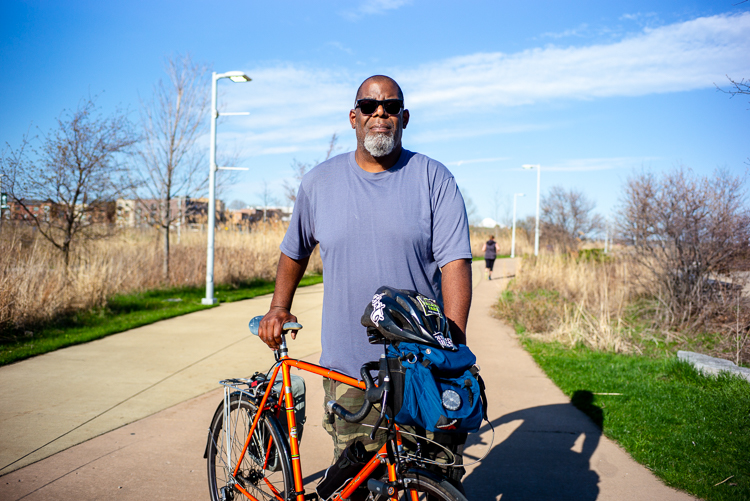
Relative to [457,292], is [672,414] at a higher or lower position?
lower

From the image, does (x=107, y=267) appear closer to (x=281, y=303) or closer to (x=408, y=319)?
(x=281, y=303)

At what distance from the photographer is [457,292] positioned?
7.65 ft

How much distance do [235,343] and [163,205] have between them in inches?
305

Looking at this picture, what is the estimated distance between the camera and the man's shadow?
12.6ft

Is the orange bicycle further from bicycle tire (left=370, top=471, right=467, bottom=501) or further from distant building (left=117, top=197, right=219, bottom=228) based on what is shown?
distant building (left=117, top=197, right=219, bottom=228)

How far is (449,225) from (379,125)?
55 cm

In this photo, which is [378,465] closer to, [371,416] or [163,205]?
[371,416]

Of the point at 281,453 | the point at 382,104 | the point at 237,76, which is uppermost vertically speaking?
the point at 237,76

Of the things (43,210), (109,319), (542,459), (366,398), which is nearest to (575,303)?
(542,459)

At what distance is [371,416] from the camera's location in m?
2.46

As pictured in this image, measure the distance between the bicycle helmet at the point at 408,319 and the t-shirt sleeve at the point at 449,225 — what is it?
1.41 ft

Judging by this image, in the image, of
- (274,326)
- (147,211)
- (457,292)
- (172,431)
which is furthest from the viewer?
(147,211)

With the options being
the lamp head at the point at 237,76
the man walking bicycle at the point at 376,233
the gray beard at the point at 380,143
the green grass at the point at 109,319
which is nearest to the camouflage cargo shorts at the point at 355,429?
the man walking bicycle at the point at 376,233

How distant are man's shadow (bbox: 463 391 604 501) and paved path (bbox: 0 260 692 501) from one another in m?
0.01
